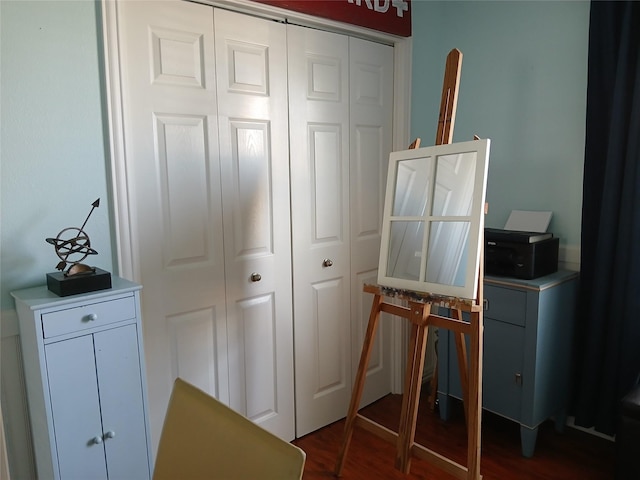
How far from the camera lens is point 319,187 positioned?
8.20 feet

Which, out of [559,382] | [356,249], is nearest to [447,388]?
[559,382]

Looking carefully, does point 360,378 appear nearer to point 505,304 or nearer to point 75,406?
point 505,304

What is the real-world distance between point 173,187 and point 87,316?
650mm

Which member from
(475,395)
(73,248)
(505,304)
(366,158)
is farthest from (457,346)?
(73,248)

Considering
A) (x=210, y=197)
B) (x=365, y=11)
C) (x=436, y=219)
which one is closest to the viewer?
(x=436, y=219)

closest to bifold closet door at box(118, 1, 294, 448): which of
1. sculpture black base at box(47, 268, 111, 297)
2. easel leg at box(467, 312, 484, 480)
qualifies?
sculpture black base at box(47, 268, 111, 297)

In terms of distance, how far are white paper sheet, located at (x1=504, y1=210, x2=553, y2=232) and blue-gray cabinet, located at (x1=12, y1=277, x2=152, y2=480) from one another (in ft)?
6.26

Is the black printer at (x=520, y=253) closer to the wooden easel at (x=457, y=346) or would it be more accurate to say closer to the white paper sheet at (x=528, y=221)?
the white paper sheet at (x=528, y=221)

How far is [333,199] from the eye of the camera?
256 centimetres

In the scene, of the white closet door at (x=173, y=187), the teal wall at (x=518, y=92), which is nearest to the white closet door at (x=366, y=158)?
the teal wall at (x=518, y=92)

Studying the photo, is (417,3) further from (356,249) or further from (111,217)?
(111,217)

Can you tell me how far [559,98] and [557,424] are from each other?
1629mm

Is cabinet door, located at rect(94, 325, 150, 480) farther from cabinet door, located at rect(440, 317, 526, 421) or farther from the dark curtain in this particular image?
the dark curtain

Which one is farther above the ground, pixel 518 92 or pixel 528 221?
pixel 518 92
